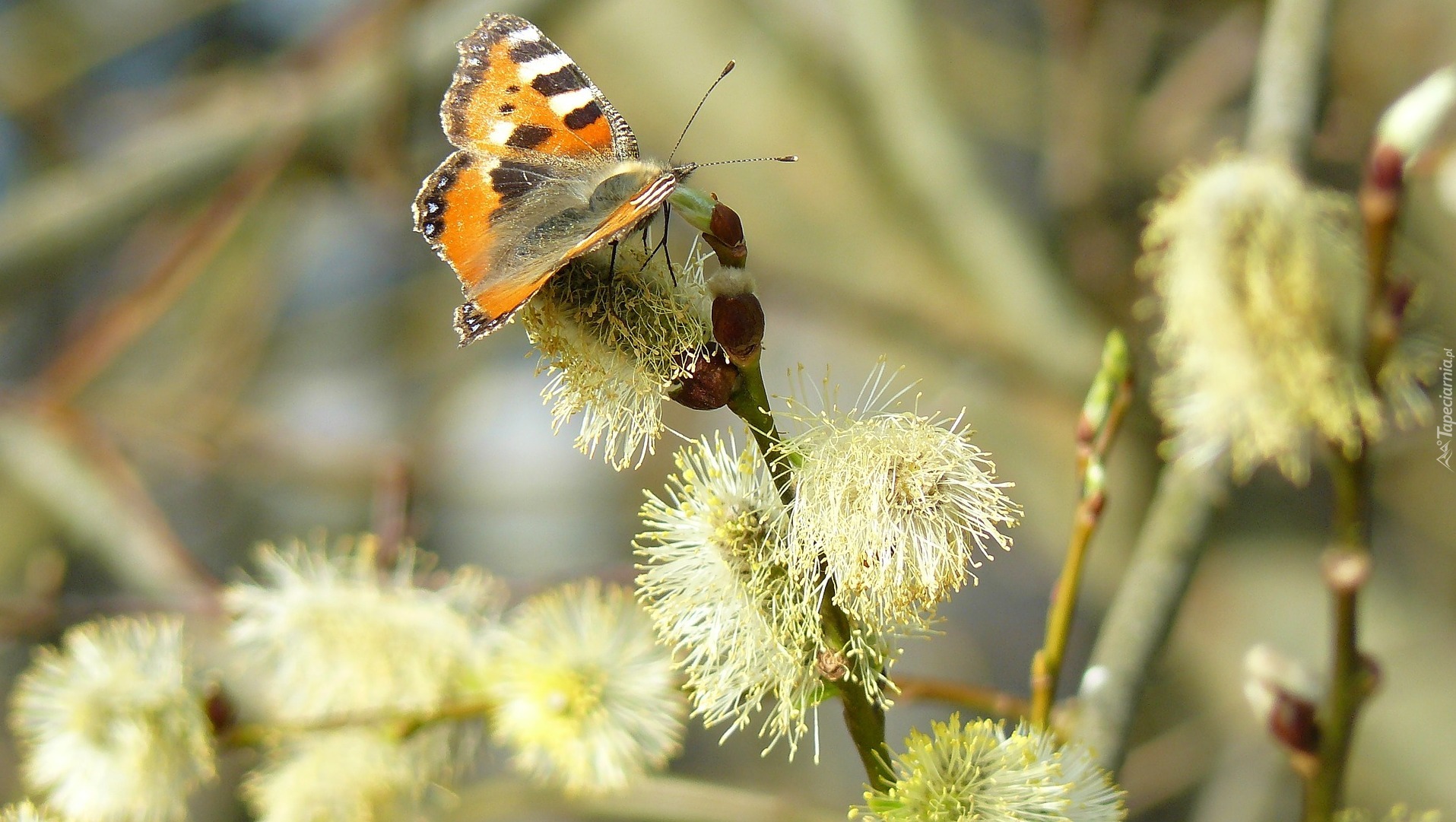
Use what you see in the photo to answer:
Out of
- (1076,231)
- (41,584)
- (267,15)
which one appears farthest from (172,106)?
(1076,231)

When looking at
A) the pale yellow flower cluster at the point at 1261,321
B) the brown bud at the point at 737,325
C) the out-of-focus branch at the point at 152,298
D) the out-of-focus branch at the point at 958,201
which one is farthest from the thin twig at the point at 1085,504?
the out-of-focus branch at the point at 152,298

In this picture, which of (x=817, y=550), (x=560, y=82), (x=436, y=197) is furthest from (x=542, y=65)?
(x=817, y=550)

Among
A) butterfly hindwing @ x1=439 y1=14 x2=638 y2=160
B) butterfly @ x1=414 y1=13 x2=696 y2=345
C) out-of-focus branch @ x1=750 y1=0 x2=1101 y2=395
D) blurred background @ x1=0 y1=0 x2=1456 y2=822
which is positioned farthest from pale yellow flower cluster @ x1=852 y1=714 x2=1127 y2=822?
out-of-focus branch @ x1=750 y1=0 x2=1101 y2=395

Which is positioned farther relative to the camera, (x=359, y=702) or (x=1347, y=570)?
(x=359, y=702)

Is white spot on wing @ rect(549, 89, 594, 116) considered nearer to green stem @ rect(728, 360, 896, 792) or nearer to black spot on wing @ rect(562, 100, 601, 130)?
→ black spot on wing @ rect(562, 100, 601, 130)

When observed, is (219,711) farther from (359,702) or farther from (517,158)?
(517,158)

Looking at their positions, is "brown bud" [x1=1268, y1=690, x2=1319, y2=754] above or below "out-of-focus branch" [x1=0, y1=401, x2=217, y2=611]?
above
